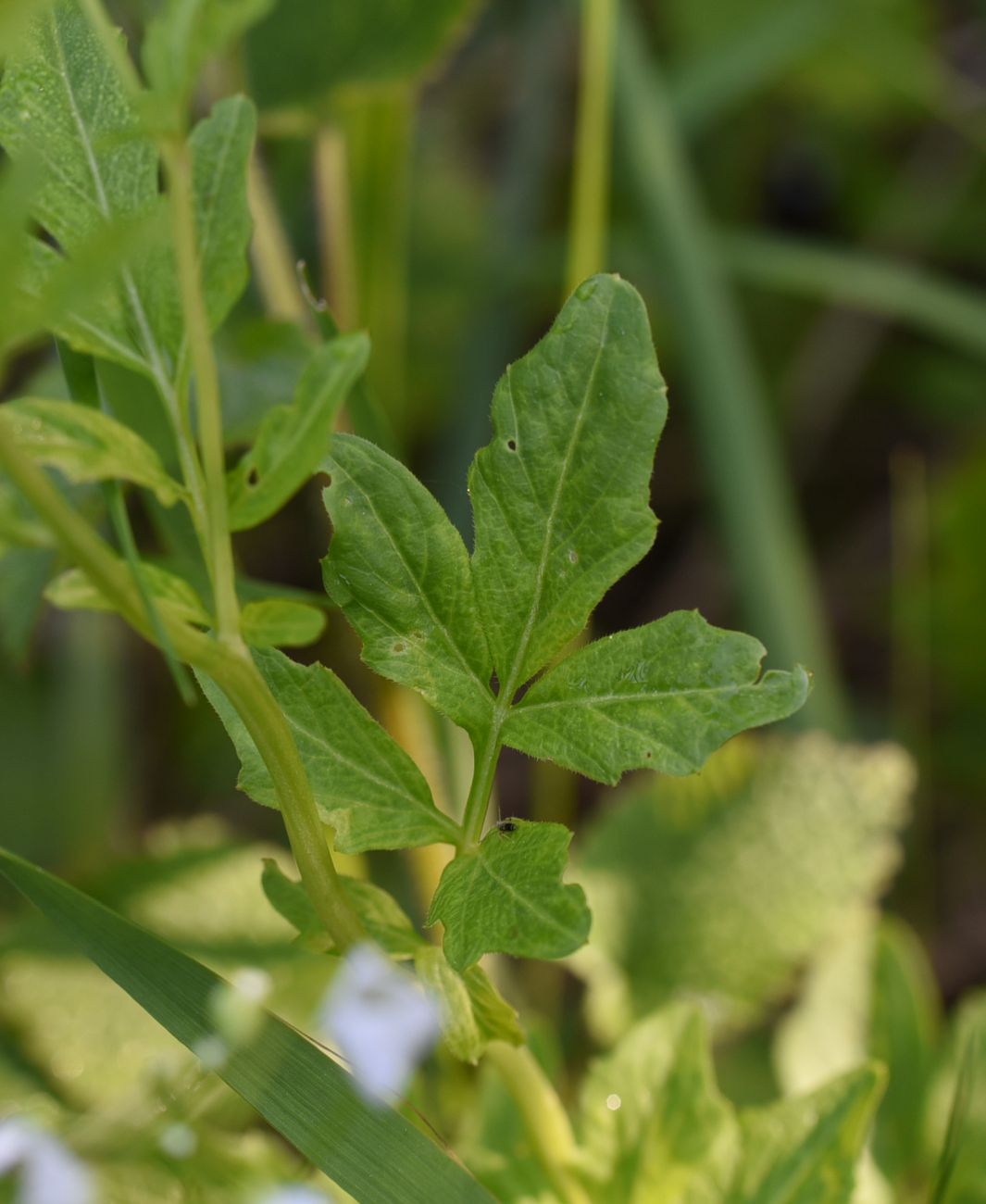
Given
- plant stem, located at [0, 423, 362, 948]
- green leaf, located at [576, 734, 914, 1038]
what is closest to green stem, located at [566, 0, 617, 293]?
green leaf, located at [576, 734, 914, 1038]

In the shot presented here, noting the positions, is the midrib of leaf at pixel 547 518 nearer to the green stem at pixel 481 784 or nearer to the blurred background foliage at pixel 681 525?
the green stem at pixel 481 784

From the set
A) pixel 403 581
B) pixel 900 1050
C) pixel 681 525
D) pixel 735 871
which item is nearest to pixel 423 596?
pixel 403 581

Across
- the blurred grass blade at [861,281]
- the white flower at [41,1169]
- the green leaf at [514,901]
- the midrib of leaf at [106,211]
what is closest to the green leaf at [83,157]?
the midrib of leaf at [106,211]

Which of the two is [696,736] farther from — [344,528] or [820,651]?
[820,651]

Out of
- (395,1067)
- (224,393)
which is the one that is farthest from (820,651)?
(395,1067)

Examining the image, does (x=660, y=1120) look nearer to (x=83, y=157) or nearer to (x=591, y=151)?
(x=83, y=157)
